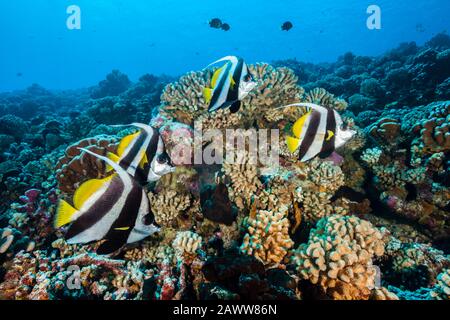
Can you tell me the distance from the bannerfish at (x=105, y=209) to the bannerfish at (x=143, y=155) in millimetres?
562

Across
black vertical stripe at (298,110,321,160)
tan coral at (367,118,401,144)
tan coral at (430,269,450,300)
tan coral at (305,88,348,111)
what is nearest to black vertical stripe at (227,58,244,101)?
black vertical stripe at (298,110,321,160)

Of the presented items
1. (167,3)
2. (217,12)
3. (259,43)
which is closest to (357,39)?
(259,43)

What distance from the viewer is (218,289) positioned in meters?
2.26

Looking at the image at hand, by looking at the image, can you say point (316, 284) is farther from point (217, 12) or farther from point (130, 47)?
point (130, 47)

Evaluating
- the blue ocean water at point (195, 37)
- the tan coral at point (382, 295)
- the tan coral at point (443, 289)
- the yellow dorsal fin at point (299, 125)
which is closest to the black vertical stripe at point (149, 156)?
the yellow dorsal fin at point (299, 125)

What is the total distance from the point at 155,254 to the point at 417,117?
5.47 m

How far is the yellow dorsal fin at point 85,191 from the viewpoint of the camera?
157 cm

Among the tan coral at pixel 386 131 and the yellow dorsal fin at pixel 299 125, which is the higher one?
the tan coral at pixel 386 131

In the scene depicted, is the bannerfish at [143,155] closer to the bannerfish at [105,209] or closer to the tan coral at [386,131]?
the bannerfish at [105,209]

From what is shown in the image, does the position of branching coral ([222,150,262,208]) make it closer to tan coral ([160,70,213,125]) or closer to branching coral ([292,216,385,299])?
branching coral ([292,216,385,299])

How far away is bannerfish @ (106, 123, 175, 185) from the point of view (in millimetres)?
2215

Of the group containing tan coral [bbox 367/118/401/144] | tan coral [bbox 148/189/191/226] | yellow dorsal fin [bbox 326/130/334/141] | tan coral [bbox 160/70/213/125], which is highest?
tan coral [bbox 160/70/213/125]

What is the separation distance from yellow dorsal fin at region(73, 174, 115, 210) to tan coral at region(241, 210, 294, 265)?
2.06m

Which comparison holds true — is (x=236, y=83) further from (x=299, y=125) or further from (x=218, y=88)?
(x=299, y=125)
